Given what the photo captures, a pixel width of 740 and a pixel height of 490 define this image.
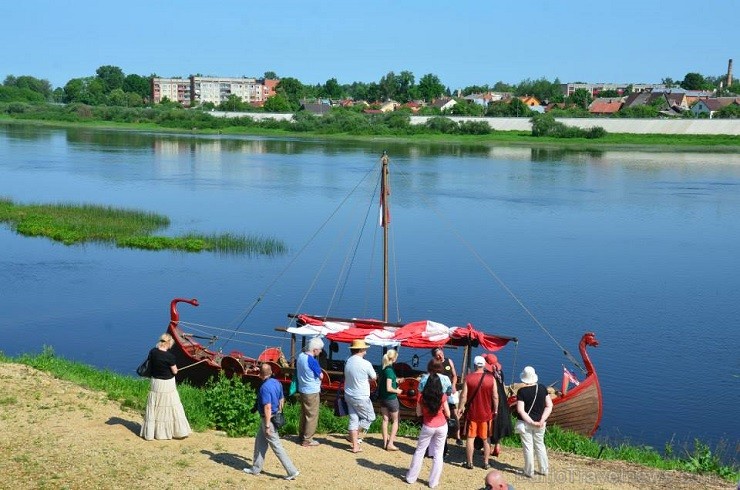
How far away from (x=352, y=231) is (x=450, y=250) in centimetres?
644

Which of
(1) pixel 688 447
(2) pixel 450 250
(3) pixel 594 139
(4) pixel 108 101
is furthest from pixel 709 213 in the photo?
(4) pixel 108 101

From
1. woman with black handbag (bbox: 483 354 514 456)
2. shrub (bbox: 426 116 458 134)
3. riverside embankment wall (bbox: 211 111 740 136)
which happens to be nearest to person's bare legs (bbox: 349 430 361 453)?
woman with black handbag (bbox: 483 354 514 456)

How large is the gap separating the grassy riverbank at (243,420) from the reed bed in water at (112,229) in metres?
20.4

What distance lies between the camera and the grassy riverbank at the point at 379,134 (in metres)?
114

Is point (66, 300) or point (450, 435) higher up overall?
point (450, 435)

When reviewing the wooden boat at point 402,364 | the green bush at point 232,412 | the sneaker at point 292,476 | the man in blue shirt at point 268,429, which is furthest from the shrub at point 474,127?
the sneaker at point 292,476

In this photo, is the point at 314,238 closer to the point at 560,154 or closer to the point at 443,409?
the point at 443,409

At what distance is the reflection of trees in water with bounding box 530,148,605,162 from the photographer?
93312 millimetres

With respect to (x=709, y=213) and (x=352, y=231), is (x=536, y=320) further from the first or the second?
(x=709, y=213)

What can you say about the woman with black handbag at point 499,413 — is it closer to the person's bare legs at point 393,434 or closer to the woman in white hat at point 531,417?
the woman in white hat at point 531,417

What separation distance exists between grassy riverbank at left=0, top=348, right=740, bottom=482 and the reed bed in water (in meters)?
20.4

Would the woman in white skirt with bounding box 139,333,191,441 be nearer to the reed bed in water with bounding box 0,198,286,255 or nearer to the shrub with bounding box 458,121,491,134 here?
the reed bed in water with bounding box 0,198,286,255

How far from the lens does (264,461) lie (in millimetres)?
11859

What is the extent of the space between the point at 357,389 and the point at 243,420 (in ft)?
6.56
